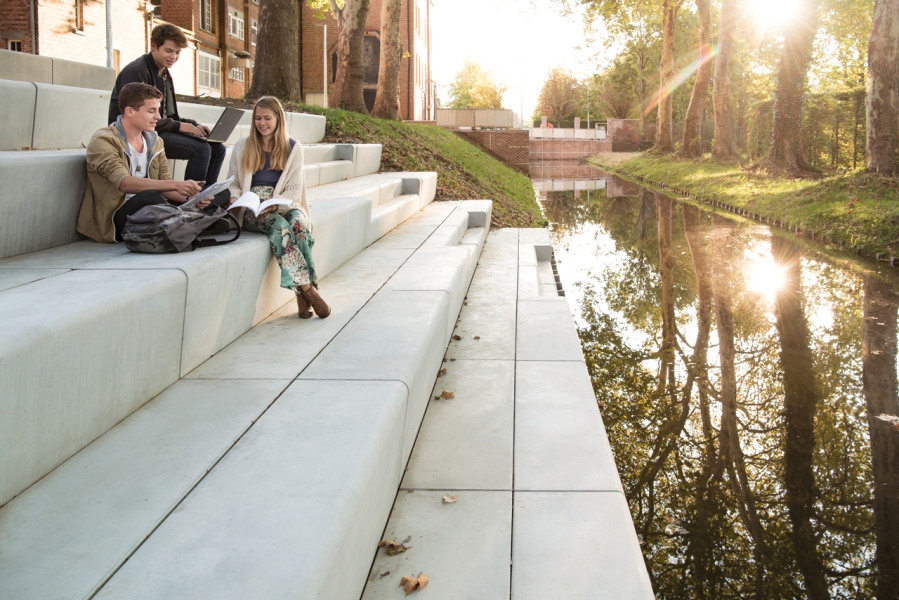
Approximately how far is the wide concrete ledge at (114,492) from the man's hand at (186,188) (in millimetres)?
1647

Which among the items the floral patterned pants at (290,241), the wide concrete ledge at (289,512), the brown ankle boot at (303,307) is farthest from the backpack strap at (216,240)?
the wide concrete ledge at (289,512)

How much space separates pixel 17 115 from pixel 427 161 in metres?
10.5

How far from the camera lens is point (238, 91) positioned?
35062 millimetres

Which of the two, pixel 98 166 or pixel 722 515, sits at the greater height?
pixel 98 166

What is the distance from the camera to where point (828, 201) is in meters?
15.0

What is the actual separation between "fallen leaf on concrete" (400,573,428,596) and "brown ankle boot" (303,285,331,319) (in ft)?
8.27

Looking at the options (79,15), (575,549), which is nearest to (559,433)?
(575,549)

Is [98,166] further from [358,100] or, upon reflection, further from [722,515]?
[358,100]

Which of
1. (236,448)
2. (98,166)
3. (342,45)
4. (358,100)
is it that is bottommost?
(236,448)

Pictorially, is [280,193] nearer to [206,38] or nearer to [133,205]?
[133,205]

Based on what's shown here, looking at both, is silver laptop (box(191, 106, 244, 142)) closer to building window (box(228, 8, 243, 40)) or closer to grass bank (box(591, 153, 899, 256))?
grass bank (box(591, 153, 899, 256))

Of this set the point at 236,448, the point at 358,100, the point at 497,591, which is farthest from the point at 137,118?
the point at 358,100

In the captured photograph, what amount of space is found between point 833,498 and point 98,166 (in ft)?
14.8

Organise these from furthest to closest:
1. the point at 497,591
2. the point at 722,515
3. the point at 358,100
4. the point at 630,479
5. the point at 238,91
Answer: the point at 238,91
the point at 358,100
the point at 630,479
the point at 722,515
the point at 497,591
